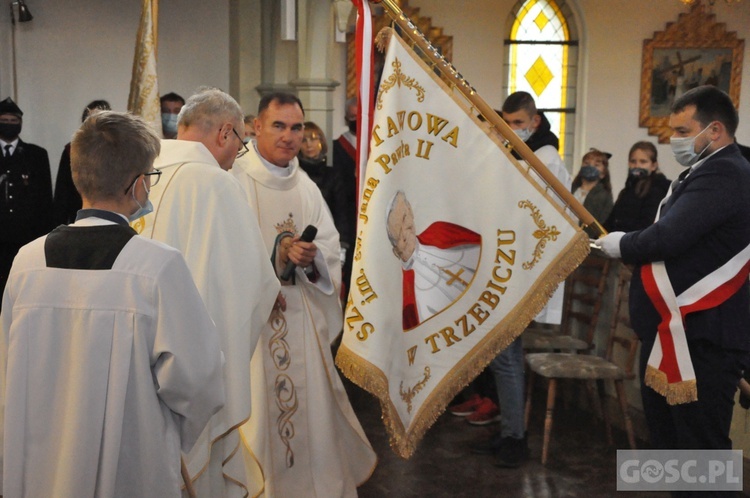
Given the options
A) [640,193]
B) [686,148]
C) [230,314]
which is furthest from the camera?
[640,193]

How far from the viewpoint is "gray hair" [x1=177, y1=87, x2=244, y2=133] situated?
325 centimetres

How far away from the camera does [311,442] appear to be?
3.85 m

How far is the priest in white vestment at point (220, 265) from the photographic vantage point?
304 cm

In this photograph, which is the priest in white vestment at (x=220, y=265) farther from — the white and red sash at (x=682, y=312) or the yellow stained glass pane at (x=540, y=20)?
the yellow stained glass pane at (x=540, y=20)

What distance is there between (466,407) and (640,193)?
2.00 metres

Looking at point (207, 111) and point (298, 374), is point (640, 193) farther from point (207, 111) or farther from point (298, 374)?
point (207, 111)

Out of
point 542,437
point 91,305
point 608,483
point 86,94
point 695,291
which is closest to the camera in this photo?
point 91,305

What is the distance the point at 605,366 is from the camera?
15.9 feet

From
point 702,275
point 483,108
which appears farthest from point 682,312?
point 483,108

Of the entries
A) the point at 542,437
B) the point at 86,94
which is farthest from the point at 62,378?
the point at 86,94

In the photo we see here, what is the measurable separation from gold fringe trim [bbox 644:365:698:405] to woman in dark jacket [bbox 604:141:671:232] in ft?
9.31

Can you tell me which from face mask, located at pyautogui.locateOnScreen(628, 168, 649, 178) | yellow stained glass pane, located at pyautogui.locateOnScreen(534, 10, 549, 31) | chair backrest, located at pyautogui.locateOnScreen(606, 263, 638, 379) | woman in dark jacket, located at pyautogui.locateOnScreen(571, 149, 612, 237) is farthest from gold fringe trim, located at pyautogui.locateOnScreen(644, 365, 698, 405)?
yellow stained glass pane, located at pyautogui.locateOnScreen(534, 10, 549, 31)

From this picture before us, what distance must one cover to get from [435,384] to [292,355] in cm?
72

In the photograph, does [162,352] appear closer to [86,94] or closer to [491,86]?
[86,94]
